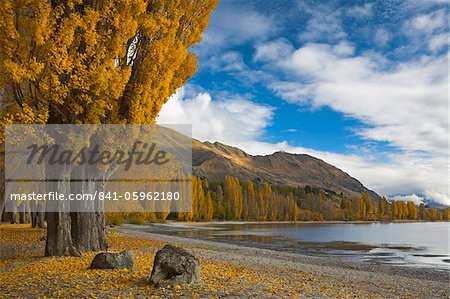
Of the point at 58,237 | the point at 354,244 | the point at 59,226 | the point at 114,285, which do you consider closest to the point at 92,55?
the point at 59,226

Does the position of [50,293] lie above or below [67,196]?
below

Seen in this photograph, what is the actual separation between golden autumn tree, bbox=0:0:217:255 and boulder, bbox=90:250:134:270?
3.49m

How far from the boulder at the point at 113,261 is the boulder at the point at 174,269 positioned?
101 inches

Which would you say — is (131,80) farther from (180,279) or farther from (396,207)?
(396,207)

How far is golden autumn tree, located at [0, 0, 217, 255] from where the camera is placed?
12.9 metres

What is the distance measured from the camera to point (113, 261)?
12.3 m

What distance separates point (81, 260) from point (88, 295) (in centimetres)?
550

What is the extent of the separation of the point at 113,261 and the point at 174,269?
10.2ft

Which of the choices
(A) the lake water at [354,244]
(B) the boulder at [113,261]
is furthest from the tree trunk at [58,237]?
(A) the lake water at [354,244]

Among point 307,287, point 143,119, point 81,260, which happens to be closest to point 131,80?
point 143,119

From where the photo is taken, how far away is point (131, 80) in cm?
1650

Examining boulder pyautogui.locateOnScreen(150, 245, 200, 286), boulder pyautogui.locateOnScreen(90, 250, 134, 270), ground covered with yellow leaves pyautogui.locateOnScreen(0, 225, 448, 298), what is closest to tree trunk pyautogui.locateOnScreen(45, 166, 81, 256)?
ground covered with yellow leaves pyautogui.locateOnScreen(0, 225, 448, 298)

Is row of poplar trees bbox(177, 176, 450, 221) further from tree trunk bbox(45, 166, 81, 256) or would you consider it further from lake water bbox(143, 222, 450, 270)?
tree trunk bbox(45, 166, 81, 256)

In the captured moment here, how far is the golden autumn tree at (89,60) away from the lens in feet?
42.3
